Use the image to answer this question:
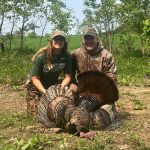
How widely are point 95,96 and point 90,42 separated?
1039 mm

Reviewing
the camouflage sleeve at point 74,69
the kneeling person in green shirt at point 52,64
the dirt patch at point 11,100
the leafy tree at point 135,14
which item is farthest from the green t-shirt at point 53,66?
the leafy tree at point 135,14

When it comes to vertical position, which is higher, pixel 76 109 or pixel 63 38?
pixel 63 38

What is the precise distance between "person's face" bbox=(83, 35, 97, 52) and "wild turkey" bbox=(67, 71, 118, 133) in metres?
0.88

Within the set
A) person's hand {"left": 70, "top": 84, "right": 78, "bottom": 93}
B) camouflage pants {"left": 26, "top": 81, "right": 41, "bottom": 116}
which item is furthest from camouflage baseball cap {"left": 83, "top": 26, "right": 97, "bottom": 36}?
camouflage pants {"left": 26, "top": 81, "right": 41, "bottom": 116}

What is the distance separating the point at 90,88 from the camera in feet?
24.7

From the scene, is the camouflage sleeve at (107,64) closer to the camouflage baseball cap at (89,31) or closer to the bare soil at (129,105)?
the camouflage baseball cap at (89,31)

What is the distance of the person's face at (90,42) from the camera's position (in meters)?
8.05

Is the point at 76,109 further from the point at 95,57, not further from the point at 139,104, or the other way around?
the point at 139,104

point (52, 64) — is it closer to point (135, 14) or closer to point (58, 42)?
point (58, 42)

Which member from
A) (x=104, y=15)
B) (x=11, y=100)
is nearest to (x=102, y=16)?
(x=104, y=15)

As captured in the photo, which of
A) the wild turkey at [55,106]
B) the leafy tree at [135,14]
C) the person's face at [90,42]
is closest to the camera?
the wild turkey at [55,106]

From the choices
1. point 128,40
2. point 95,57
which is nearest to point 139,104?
point 95,57

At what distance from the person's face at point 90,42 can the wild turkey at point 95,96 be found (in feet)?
2.89

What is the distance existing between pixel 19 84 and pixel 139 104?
16.3 feet
